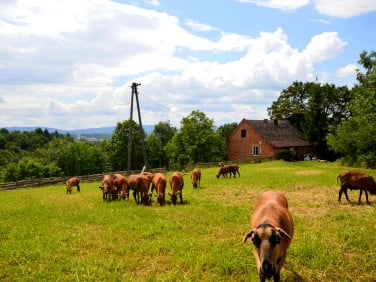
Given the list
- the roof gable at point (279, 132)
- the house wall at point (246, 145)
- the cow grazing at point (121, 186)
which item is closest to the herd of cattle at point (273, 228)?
the cow grazing at point (121, 186)

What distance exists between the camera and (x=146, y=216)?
1525cm

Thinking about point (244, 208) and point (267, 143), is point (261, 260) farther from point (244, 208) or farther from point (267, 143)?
point (267, 143)

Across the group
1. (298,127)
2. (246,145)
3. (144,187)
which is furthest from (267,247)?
(298,127)

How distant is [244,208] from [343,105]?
51206mm

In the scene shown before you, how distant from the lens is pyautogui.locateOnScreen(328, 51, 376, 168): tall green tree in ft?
114

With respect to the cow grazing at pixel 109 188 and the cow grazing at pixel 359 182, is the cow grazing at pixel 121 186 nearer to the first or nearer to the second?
the cow grazing at pixel 109 188

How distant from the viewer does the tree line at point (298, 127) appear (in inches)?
1529

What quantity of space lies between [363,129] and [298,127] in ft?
102

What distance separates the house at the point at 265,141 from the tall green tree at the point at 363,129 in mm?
13875

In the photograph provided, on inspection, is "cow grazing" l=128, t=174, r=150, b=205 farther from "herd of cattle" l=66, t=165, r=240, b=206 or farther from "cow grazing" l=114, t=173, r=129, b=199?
"cow grazing" l=114, t=173, r=129, b=199

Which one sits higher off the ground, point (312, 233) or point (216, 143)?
point (216, 143)

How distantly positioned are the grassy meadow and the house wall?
40.2 metres

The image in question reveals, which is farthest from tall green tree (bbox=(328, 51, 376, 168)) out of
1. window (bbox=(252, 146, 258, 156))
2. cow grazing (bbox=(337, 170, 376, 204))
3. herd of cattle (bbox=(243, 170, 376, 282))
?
herd of cattle (bbox=(243, 170, 376, 282))

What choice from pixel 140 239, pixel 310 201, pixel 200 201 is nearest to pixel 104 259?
pixel 140 239
